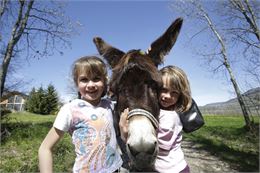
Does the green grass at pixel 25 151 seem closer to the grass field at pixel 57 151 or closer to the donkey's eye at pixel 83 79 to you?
the grass field at pixel 57 151

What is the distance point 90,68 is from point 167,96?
0.83 meters

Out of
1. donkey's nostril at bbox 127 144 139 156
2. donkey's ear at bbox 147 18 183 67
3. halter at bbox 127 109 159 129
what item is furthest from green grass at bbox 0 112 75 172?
donkey's nostril at bbox 127 144 139 156

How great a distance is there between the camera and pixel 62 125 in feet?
8.34

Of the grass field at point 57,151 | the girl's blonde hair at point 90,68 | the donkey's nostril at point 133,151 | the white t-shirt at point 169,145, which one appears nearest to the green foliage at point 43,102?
the grass field at point 57,151

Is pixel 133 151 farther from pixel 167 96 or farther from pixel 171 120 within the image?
pixel 167 96

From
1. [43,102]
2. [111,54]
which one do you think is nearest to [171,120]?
[111,54]

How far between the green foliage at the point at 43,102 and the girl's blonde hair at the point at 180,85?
159 ft

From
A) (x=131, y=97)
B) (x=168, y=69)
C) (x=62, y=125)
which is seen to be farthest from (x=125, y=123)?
(x=168, y=69)

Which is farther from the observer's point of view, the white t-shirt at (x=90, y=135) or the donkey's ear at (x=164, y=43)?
the donkey's ear at (x=164, y=43)

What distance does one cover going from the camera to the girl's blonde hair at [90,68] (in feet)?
8.88

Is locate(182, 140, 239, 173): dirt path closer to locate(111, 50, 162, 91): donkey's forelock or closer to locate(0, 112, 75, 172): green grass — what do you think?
locate(0, 112, 75, 172): green grass

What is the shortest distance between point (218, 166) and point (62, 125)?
7.50 m

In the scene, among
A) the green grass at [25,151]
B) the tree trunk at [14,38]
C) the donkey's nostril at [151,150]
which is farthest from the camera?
the tree trunk at [14,38]

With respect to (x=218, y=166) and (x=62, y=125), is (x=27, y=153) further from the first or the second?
(x=62, y=125)
